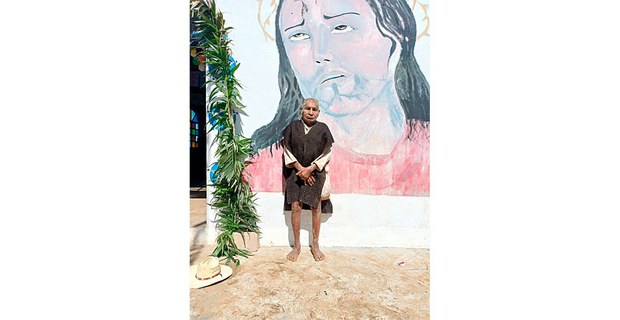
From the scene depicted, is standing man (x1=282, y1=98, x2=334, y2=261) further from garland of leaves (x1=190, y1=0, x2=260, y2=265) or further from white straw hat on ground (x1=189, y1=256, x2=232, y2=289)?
white straw hat on ground (x1=189, y1=256, x2=232, y2=289)

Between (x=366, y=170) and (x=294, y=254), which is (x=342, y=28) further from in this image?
(x=294, y=254)

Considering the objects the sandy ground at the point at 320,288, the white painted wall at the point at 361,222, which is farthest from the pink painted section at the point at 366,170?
the sandy ground at the point at 320,288

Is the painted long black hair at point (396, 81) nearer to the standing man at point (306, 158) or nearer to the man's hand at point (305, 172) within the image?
the standing man at point (306, 158)

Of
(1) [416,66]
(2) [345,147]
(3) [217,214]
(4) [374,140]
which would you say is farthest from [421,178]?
(3) [217,214]

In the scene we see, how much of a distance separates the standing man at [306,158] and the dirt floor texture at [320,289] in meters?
0.23

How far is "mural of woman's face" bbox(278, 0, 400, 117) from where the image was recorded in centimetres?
267

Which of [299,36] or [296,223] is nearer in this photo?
[296,223]

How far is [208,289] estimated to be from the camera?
2068 millimetres

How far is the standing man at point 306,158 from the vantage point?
7.98 feet

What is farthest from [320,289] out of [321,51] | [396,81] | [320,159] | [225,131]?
[321,51]

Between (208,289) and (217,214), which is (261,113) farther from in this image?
(208,289)

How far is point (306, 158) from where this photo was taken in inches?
96.4

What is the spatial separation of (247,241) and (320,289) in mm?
811

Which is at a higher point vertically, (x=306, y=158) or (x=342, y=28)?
(x=342, y=28)
